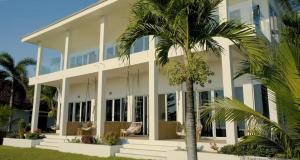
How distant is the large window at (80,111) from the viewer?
22547mm

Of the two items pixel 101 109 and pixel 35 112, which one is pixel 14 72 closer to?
pixel 35 112

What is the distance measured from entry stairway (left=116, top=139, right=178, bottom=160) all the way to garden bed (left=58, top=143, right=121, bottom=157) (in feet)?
1.17

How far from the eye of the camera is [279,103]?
15.0 feet

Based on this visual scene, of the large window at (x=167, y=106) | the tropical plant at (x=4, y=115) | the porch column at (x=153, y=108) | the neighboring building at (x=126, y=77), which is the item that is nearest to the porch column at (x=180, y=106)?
the neighboring building at (x=126, y=77)

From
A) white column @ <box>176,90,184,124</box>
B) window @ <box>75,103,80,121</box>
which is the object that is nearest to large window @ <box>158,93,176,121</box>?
white column @ <box>176,90,184,124</box>

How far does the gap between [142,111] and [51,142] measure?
5.97m

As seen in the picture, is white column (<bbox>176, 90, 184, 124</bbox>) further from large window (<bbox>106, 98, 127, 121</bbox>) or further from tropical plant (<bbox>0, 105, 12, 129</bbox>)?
tropical plant (<bbox>0, 105, 12, 129</bbox>)

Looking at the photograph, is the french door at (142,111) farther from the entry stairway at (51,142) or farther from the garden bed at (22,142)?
the garden bed at (22,142)

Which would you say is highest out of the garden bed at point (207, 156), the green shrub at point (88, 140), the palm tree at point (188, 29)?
the palm tree at point (188, 29)

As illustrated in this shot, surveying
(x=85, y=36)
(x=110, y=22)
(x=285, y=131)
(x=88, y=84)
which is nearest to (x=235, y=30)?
(x=285, y=131)

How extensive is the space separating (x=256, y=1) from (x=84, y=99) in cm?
1532

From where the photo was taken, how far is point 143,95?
17719 millimetres

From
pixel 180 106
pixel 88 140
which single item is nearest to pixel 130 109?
pixel 180 106

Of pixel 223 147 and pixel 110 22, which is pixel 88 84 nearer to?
pixel 110 22
